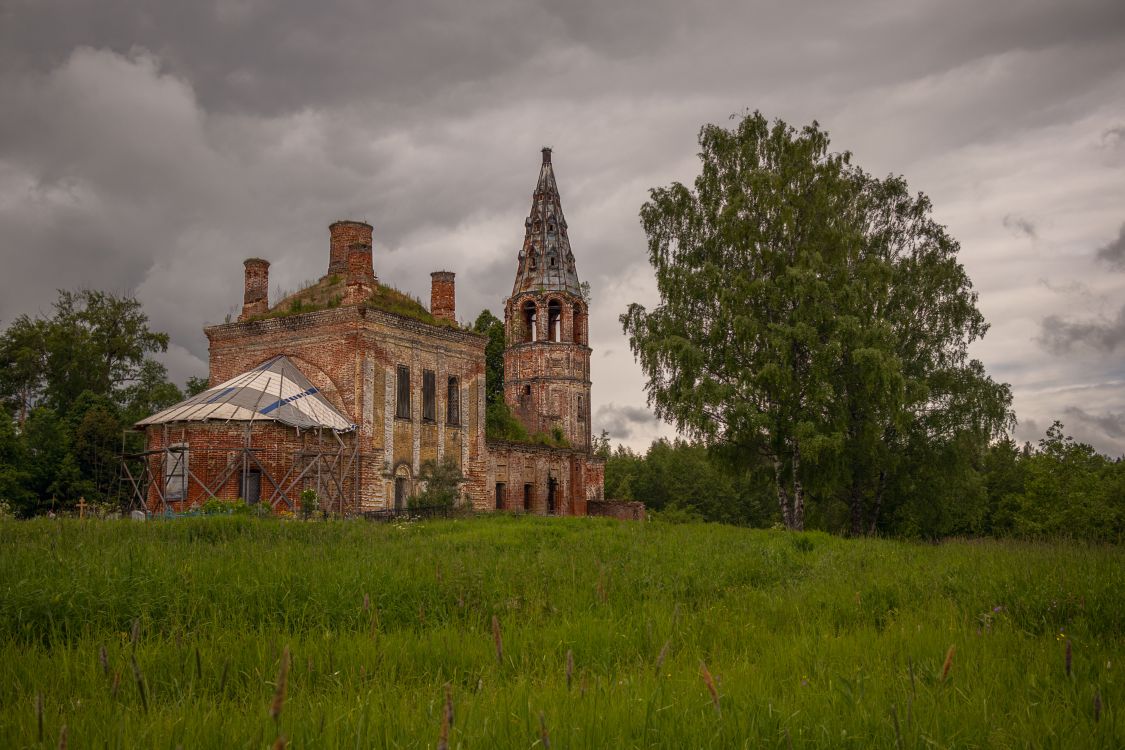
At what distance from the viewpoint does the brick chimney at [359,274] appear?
99.2 ft

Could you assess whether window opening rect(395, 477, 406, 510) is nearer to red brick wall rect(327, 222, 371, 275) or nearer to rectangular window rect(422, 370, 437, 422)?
rectangular window rect(422, 370, 437, 422)

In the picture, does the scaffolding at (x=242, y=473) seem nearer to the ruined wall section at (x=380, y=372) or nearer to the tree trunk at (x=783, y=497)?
the ruined wall section at (x=380, y=372)

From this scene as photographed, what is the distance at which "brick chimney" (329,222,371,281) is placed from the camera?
32.5 meters

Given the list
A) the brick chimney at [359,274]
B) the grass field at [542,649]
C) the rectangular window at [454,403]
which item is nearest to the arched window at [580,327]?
the rectangular window at [454,403]

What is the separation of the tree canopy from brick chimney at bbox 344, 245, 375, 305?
940cm

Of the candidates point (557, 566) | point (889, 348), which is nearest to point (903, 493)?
point (889, 348)

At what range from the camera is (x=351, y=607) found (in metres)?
7.18

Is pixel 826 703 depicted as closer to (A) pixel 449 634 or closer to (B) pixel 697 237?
(A) pixel 449 634

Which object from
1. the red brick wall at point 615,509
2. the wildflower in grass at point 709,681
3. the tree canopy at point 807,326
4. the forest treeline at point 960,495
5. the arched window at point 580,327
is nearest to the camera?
the wildflower in grass at point 709,681

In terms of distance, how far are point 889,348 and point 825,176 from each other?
5597 millimetres

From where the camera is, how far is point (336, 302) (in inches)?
1192


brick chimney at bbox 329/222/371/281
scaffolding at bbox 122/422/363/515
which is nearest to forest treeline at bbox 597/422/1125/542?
scaffolding at bbox 122/422/363/515

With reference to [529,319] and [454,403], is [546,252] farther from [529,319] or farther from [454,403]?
[454,403]

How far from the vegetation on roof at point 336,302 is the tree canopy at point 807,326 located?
333 inches
